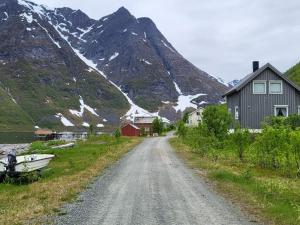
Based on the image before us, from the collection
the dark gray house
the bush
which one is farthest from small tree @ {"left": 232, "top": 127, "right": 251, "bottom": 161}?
the dark gray house

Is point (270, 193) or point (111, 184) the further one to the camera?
point (111, 184)

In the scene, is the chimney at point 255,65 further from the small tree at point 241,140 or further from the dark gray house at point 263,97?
the small tree at point 241,140

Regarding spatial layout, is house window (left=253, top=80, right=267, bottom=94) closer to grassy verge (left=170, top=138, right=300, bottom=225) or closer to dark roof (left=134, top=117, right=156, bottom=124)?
grassy verge (left=170, top=138, right=300, bottom=225)

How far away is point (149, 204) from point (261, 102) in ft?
145

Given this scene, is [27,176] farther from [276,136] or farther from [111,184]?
[276,136]

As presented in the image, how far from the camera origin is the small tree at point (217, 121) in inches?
1580

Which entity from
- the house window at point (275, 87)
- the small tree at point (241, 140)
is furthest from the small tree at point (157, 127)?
the small tree at point (241, 140)

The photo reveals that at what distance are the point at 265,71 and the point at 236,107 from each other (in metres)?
5.68

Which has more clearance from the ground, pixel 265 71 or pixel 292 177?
pixel 265 71

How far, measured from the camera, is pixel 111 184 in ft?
74.5

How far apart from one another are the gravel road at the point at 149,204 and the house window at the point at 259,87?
35095 millimetres

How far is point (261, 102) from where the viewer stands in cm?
5856

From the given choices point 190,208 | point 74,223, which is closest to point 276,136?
point 190,208

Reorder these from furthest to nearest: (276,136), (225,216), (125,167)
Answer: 1. (125,167)
2. (276,136)
3. (225,216)
